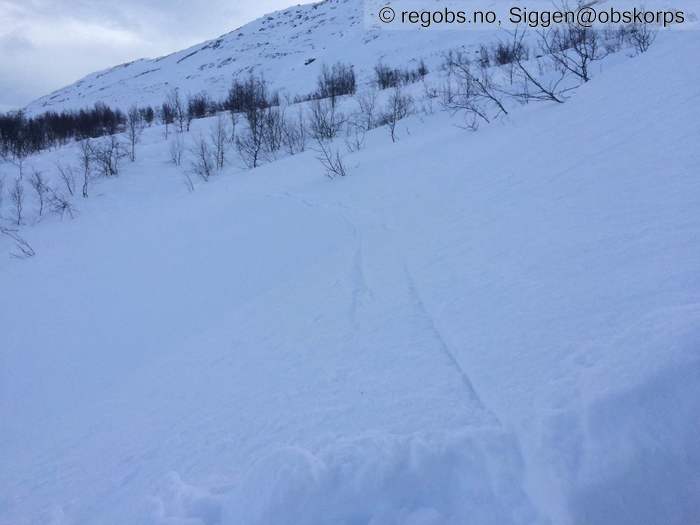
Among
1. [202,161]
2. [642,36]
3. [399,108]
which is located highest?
[642,36]

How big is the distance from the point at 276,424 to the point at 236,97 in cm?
2447

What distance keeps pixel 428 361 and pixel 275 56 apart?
42.6 metres

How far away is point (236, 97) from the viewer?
22984 millimetres

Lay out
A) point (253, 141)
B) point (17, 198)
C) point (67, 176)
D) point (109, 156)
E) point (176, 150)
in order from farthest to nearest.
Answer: point (176, 150)
point (109, 156)
point (253, 141)
point (67, 176)
point (17, 198)

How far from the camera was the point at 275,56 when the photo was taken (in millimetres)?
38375

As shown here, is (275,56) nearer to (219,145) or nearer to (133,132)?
(133,132)

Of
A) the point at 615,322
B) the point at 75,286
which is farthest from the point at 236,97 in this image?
the point at 615,322

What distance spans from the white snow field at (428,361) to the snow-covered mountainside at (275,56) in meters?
24.6

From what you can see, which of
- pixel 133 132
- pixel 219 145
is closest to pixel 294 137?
pixel 219 145

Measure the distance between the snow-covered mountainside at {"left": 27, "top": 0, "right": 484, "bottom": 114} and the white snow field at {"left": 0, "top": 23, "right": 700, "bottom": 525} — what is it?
80.7ft

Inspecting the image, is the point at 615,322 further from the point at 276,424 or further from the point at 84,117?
the point at 84,117

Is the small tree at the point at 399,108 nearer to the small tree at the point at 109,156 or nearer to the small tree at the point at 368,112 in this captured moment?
the small tree at the point at 368,112

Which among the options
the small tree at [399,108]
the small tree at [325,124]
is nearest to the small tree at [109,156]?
the small tree at [325,124]

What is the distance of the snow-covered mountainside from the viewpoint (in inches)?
1135
